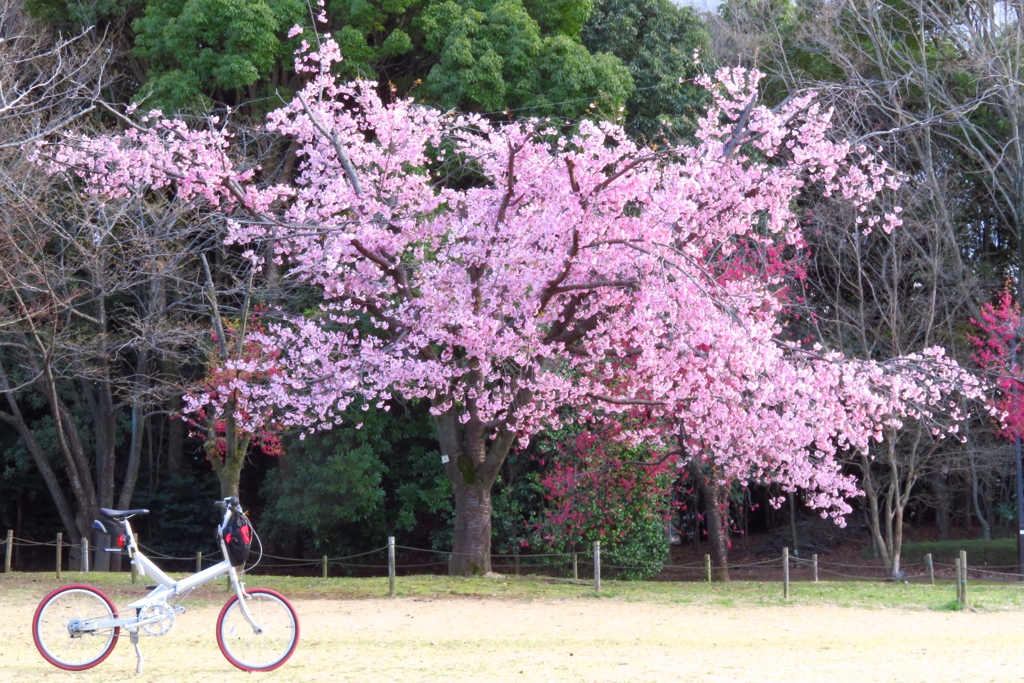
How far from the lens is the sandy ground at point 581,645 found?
652cm

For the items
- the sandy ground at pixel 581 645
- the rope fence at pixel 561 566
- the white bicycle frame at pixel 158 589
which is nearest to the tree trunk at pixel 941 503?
the rope fence at pixel 561 566

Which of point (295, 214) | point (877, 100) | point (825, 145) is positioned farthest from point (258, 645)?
point (877, 100)

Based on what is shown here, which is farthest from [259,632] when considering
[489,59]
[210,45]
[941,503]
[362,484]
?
[941,503]

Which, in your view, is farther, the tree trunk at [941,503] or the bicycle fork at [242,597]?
the tree trunk at [941,503]

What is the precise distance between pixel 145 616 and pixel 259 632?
A: 27.3 inches

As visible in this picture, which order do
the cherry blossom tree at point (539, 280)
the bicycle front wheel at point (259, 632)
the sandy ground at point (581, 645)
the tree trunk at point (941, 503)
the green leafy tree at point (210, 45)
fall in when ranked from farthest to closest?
the tree trunk at point (941, 503), the green leafy tree at point (210, 45), the cherry blossom tree at point (539, 280), the sandy ground at point (581, 645), the bicycle front wheel at point (259, 632)

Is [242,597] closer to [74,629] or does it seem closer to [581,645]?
[74,629]

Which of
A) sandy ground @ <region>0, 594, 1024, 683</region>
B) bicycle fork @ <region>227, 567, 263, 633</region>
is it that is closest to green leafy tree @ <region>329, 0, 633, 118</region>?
sandy ground @ <region>0, 594, 1024, 683</region>

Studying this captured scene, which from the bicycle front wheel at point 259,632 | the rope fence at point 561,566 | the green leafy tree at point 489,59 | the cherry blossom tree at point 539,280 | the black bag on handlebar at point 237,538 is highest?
the green leafy tree at point 489,59

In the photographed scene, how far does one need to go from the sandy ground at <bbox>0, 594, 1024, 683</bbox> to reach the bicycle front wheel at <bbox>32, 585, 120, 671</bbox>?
12 centimetres

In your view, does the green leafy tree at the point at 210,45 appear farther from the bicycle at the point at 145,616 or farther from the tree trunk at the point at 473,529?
the bicycle at the point at 145,616

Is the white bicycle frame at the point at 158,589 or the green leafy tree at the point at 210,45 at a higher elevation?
the green leafy tree at the point at 210,45

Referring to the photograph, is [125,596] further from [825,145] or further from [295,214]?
[825,145]

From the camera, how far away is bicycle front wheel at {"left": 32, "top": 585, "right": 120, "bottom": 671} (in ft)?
20.5
